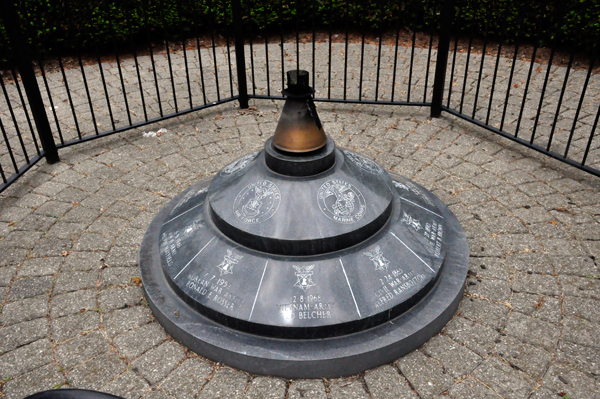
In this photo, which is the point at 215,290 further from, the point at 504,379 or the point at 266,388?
the point at 504,379

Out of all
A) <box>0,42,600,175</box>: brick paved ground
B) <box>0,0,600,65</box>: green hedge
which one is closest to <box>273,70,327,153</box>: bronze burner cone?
<box>0,42,600,175</box>: brick paved ground

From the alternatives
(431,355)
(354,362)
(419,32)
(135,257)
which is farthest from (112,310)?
(419,32)

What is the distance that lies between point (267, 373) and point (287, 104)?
6.38 feet

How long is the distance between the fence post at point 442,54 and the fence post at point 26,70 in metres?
4.76

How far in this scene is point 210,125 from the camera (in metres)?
6.96

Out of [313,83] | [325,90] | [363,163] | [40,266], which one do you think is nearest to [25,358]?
[40,266]

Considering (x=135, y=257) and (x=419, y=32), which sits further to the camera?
(x=419, y=32)

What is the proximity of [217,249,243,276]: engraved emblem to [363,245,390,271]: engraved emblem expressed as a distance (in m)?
0.96

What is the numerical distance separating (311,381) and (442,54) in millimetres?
4698

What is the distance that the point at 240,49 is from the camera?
7035 millimetres

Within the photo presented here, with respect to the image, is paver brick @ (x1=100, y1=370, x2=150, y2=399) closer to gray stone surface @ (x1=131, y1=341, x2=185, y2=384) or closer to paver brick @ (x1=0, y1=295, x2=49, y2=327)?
gray stone surface @ (x1=131, y1=341, x2=185, y2=384)

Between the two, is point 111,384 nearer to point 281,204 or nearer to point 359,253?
point 281,204

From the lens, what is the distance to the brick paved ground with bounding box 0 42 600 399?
3.54m

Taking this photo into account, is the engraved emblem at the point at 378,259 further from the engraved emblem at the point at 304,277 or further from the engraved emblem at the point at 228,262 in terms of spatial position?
the engraved emblem at the point at 228,262
